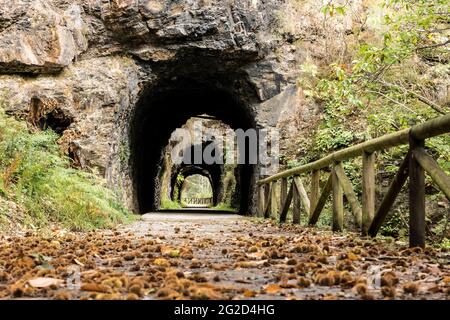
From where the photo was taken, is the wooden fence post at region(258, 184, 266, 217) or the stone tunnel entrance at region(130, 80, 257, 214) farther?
the stone tunnel entrance at region(130, 80, 257, 214)

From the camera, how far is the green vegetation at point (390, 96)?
316 inches

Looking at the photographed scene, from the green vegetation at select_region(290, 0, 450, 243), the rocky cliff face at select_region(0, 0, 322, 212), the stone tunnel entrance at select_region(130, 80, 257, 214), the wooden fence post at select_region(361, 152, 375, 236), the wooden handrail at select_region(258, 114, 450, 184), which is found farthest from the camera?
the stone tunnel entrance at select_region(130, 80, 257, 214)

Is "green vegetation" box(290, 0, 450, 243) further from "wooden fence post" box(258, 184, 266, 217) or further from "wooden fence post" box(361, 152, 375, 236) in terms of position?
"wooden fence post" box(361, 152, 375, 236)

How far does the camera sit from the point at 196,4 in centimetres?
1089

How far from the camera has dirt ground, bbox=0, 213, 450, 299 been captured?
2182 millimetres

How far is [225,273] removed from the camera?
289 cm

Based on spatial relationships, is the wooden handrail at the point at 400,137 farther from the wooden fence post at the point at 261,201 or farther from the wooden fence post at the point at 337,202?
the wooden fence post at the point at 261,201

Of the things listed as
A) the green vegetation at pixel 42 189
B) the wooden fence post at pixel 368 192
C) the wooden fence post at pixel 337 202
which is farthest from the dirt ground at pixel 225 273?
the green vegetation at pixel 42 189

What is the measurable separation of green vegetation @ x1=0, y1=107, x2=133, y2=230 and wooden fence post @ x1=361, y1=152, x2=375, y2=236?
374 centimetres

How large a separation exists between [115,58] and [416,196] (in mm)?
9042

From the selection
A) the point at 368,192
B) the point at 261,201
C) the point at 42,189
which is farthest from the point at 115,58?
the point at 368,192

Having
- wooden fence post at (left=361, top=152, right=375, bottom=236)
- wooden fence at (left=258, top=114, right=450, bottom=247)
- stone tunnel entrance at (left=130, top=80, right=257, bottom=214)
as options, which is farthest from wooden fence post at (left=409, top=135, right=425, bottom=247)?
stone tunnel entrance at (left=130, top=80, right=257, bottom=214)

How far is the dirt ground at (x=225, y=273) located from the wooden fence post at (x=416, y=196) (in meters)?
0.15
